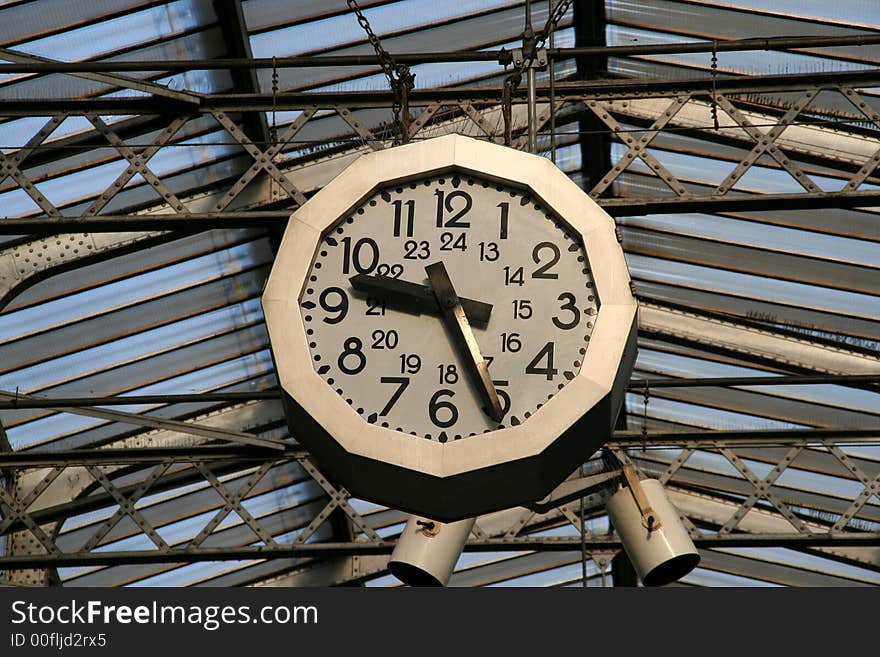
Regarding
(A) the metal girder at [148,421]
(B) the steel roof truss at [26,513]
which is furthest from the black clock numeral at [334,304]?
(B) the steel roof truss at [26,513]

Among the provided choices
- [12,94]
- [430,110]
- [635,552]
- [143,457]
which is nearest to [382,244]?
[635,552]

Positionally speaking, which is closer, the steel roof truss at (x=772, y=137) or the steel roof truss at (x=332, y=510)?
the steel roof truss at (x=772, y=137)

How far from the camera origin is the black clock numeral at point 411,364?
4211 millimetres

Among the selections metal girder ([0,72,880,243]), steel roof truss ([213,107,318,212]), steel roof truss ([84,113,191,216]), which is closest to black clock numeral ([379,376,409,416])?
metal girder ([0,72,880,243])

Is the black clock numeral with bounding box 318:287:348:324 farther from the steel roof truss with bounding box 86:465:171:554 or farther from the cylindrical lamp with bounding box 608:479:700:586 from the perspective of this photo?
the steel roof truss with bounding box 86:465:171:554

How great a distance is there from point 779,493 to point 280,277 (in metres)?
14.0

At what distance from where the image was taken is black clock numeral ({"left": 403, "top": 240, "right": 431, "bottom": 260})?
4.39m

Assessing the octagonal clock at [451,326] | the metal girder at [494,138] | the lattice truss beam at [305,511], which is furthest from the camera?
the lattice truss beam at [305,511]

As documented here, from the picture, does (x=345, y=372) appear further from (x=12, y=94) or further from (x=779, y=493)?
(x=779, y=493)

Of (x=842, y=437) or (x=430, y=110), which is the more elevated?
(x=430, y=110)

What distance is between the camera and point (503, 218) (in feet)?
14.7

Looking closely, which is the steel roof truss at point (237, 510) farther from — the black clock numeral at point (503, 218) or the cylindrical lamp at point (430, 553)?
the black clock numeral at point (503, 218)

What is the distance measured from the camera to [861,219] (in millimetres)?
13633

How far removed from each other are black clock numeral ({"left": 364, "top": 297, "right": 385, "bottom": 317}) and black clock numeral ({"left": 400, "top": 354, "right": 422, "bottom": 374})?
0.18 meters
